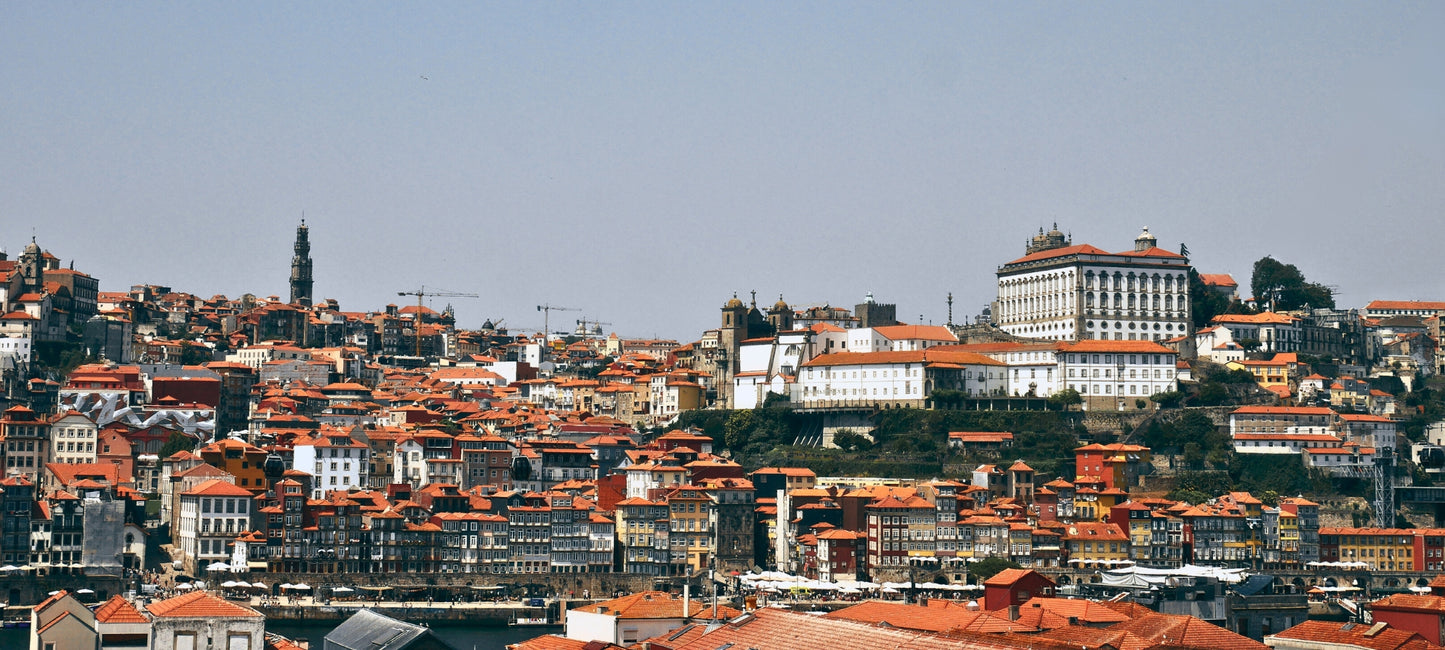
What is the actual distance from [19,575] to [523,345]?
64.1m

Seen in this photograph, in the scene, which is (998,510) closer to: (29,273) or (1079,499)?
(1079,499)

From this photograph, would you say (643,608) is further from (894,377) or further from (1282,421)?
(1282,421)

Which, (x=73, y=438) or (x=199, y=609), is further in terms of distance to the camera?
(x=73, y=438)

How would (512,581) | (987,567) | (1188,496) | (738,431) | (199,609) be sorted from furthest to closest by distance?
(738,431)
(1188,496)
(987,567)
(512,581)
(199,609)

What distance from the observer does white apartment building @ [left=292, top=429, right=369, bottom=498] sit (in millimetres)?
90375

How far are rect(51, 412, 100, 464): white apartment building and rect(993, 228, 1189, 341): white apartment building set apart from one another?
48.9 meters

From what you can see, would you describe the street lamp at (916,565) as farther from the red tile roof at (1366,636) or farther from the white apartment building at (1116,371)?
the red tile roof at (1366,636)

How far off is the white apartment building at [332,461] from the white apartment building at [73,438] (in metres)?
8.58

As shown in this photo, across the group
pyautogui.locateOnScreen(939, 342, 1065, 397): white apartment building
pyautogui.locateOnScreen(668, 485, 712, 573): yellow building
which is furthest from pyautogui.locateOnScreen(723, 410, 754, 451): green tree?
pyautogui.locateOnScreen(668, 485, 712, 573): yellow building

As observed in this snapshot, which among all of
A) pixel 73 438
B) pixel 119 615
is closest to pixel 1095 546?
pixel 73 438

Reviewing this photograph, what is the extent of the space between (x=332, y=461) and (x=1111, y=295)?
42746 mm

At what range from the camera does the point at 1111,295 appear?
112 metres

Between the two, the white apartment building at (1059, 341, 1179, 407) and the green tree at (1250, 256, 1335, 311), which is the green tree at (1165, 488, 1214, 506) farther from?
the green tree at (1250, 256, 1335, 311)

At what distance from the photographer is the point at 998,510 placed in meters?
88.2
